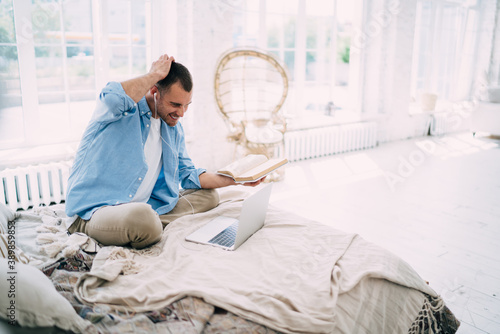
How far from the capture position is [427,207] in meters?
3.47

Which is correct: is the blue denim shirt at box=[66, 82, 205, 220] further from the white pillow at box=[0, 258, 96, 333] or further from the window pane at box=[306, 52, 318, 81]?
the window pane at box=[306, 52, 318, 81]

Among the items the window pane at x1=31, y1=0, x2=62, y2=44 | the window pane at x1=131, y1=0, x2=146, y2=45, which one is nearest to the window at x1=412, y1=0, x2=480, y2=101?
the window pane at x1=131, y1=0, x2=146, y2=45

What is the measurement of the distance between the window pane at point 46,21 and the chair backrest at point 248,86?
1.30m

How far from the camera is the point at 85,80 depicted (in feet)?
11.6

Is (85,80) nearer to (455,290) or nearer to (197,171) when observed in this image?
(197,171)

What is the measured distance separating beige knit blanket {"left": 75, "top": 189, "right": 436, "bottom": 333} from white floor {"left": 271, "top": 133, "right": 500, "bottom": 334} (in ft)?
1.89

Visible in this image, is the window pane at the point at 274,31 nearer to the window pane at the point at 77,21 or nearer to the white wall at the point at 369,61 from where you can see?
the white wall at the point at 369,61

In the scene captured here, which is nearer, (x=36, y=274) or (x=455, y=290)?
(x=36, y=274)

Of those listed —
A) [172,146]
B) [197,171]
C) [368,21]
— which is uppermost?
[368,21]

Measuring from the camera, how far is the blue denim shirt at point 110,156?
1.79m

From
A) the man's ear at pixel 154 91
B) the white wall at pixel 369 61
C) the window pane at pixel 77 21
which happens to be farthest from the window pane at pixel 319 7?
the man's ear at pixel 154 91

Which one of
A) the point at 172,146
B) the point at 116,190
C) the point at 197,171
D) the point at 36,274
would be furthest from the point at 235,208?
the point at 36,274

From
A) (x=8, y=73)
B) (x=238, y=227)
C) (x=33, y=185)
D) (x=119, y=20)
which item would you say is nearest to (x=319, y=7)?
(x=119, y=20)

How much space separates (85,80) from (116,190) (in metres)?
2.03
